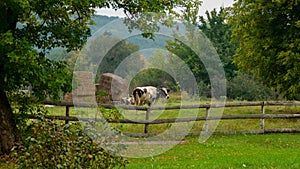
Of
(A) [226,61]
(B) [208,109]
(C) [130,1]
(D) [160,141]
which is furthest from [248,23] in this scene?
(A) [226,61]

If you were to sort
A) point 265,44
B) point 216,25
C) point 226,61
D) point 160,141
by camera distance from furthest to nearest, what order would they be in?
1. point 216,25
2. point 226,61
3. point 265,44
4. point 160,141

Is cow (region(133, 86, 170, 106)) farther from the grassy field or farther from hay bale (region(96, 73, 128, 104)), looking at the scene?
the grassy field

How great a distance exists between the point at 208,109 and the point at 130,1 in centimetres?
→ 647

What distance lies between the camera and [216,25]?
45.1 metres

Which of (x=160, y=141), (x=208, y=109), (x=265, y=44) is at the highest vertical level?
(x=265, y=44)

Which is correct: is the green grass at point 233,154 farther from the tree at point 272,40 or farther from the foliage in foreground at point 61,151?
the tree at point 272,40

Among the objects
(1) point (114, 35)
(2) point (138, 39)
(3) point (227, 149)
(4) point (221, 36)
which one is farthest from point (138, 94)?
(4) point (221, 36)

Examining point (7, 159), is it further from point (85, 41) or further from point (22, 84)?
point (85, 41)

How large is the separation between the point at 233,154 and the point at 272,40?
32.5ft

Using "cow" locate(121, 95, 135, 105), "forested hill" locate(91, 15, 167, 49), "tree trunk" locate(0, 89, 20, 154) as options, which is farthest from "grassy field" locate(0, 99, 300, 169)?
"cow" locate(121, 95, 135, 105)

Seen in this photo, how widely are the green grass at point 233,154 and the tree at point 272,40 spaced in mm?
3635

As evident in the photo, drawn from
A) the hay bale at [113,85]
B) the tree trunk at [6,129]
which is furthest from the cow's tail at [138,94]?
the tree trunk at [6,129]

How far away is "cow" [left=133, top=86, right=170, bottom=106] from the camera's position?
901 inches

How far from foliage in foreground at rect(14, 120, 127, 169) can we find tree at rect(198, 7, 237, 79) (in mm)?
34452
